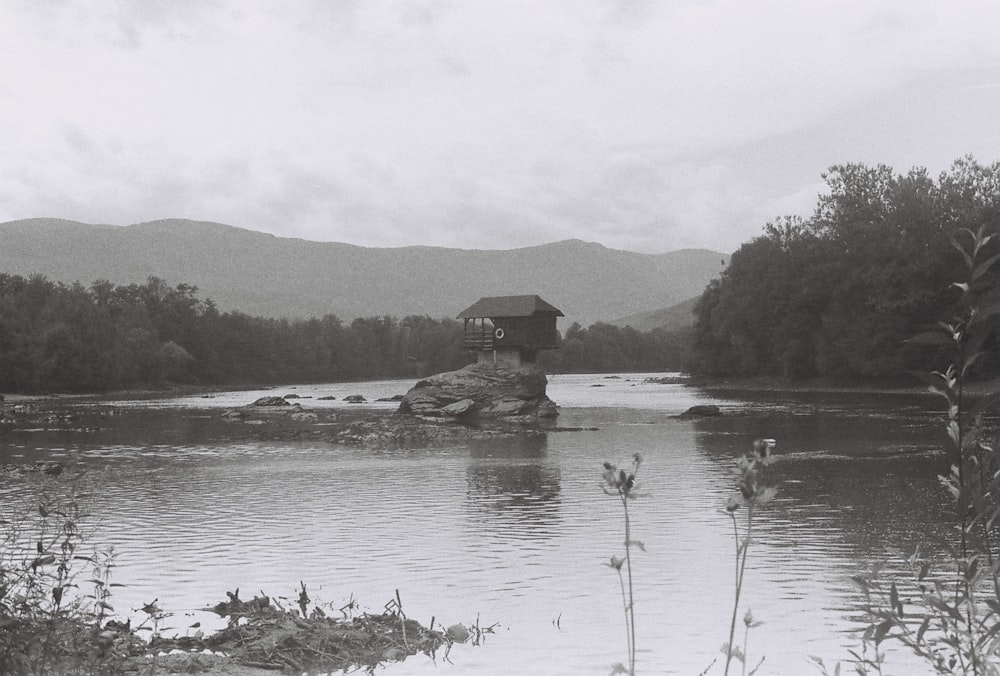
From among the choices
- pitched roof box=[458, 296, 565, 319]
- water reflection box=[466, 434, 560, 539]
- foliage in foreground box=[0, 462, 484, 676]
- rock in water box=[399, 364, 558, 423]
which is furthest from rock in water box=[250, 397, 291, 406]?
foliage in foreground box=[0, 462, 484, 676]

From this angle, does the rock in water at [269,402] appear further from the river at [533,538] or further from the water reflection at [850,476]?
the river at [533,538]

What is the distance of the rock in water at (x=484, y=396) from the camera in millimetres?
49438

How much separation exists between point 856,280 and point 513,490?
57421 mm

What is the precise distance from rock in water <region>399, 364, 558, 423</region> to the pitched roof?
1430cm

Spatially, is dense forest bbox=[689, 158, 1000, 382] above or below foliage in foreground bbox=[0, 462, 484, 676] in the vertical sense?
above

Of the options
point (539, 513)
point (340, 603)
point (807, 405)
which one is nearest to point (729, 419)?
point (807, 405)

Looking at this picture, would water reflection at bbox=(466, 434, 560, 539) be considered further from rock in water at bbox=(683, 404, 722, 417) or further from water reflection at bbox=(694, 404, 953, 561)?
rock in water at bbox=(683, 404, 722, 417)

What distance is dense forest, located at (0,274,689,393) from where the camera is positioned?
92625mm

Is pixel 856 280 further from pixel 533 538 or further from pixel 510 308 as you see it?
pixel 533 538

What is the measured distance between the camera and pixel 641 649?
8.19m

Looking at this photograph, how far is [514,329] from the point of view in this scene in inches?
2667

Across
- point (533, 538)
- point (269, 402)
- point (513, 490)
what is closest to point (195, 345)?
point (269, 402)

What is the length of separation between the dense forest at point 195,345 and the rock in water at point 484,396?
680 inches

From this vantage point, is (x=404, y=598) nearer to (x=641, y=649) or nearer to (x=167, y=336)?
(x=641, y=649)
